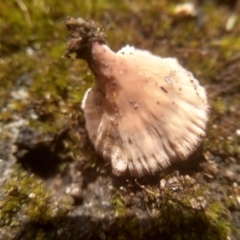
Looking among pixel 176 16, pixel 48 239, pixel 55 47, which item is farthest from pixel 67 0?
pixel 48 239

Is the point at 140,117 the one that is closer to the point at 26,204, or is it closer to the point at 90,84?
the point at 90,84

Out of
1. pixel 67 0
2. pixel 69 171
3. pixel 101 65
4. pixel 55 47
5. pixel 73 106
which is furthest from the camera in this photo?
pixel 67 0

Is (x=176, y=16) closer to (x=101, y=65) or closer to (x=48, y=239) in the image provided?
(x=101, y=65)

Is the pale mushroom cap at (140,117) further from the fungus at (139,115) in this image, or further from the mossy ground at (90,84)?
the mossy ground at (90,84)

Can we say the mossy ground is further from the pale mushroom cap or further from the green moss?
the pale mushroom cap

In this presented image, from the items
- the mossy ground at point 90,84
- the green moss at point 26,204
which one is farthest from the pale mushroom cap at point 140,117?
the green moss at point 26,204

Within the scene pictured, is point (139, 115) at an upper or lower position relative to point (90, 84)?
lower

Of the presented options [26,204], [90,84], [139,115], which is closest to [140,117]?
[139,115]
